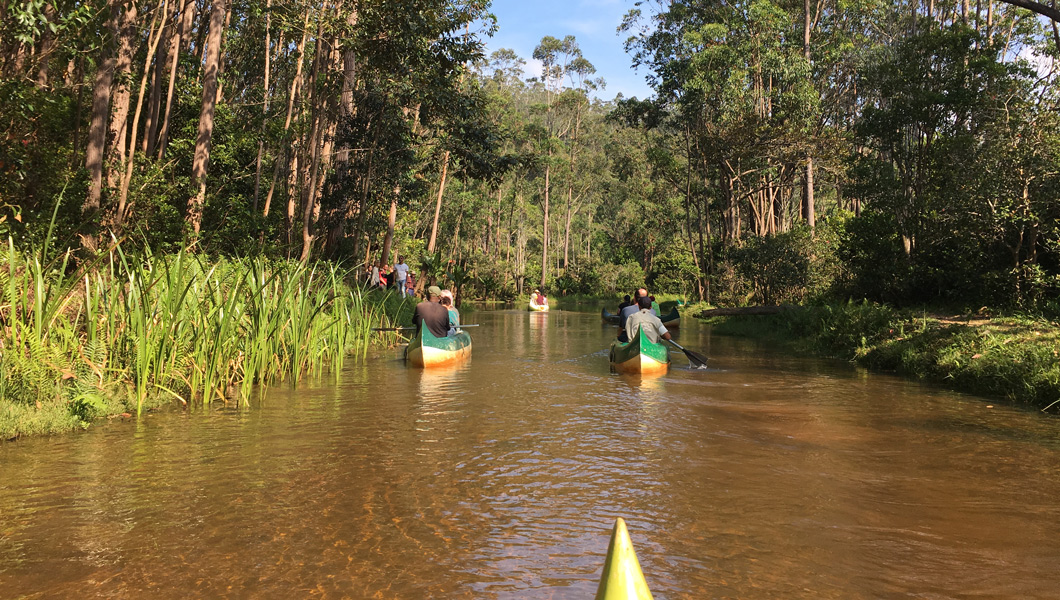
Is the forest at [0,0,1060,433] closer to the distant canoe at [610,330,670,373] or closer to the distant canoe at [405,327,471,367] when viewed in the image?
the distant canoe at [405,327,471,367]

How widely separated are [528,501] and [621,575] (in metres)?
3.28

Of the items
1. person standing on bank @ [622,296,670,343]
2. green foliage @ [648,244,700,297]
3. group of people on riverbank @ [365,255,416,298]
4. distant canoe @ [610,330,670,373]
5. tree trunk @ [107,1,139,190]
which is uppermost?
tree trunk @ [107,1,139,190]

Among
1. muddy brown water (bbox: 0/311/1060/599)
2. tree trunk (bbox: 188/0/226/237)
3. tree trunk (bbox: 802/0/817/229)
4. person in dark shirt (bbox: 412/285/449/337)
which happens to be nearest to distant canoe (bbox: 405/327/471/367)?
person in dark shirt (bbox: 412/285/449/337)

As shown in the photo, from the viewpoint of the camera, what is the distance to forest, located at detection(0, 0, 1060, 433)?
7258mm

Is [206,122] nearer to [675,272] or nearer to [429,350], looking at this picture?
[429,350]

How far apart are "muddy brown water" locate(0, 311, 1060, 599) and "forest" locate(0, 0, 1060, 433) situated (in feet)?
4.29

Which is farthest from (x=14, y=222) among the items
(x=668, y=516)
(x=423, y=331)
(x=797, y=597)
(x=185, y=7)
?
(x=797, y=597)

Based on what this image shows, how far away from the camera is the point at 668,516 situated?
4.80 m

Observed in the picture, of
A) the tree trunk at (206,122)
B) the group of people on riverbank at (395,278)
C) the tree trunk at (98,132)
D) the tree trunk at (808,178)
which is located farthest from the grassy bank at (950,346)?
the tree trunk at (98,132)

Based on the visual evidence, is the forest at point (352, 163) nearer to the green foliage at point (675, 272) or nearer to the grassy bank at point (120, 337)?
the grassy bank at point (120, 337)

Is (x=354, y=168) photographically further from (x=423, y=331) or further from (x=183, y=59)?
(x=423, y=331)

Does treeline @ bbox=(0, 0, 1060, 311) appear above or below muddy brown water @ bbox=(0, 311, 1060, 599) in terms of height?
above

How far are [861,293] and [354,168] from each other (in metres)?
14.7

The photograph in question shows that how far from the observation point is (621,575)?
1867 millimetres
